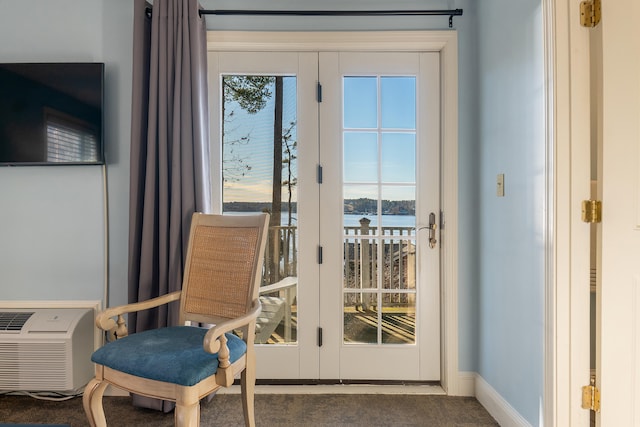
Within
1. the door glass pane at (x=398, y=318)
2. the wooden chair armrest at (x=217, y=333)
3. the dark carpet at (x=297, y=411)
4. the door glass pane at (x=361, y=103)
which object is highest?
the door glass pane at (x=361, y=103)

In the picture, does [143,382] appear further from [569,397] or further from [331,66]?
[331,66]

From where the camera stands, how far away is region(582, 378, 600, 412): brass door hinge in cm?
150

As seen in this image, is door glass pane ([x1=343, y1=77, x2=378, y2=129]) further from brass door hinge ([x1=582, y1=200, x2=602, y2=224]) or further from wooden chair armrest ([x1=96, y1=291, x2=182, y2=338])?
wooden chair armrest ([x1=96, y1=291, x2=182, y2=338])

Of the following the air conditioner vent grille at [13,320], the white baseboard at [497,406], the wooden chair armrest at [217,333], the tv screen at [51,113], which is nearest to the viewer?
the wooden chair armrest at [217,333]

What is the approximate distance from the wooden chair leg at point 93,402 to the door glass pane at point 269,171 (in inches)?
37.8

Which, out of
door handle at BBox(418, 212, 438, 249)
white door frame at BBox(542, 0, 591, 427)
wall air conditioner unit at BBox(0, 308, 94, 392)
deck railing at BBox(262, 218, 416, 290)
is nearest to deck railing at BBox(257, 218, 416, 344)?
deck railing at BBox(262, 218, 416, 290)

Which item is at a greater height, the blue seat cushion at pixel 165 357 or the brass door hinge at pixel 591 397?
the blue seat cushion at pixel 165 357

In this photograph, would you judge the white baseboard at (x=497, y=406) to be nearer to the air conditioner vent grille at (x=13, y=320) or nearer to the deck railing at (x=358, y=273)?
Result: the deck railing at (x=358, y=273)

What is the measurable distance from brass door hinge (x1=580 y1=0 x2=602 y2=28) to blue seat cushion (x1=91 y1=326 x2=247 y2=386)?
196 centimetres

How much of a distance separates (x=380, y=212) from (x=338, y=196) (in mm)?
284

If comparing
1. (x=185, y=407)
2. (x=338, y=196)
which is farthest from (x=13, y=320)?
(x=338, y=196)

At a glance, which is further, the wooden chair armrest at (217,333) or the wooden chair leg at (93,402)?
the wooden chair leg at (93,402)

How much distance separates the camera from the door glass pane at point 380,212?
2.38 meters

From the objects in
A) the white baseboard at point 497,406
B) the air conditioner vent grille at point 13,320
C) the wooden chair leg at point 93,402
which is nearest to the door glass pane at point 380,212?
the white baseboard at point 497,406
